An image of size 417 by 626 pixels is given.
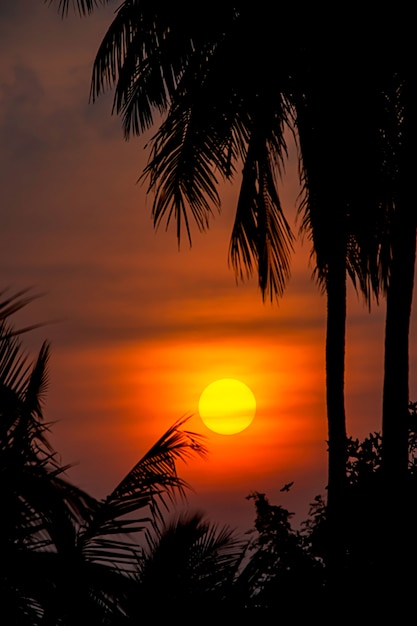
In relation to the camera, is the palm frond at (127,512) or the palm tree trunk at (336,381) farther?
the palm tree trunk at (336,381)

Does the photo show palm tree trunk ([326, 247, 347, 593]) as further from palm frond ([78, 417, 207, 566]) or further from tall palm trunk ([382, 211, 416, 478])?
palm frond ([78, 417, 207, 566])

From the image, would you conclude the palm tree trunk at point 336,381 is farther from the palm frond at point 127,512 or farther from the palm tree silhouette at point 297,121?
the palm frond at point 127,512

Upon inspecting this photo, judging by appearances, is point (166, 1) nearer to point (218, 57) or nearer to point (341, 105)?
point (218, 57)

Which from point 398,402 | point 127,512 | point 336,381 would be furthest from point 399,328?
point 127,512

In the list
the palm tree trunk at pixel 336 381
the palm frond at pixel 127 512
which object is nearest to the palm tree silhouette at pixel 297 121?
the palm tree trunk at pixel 336 381

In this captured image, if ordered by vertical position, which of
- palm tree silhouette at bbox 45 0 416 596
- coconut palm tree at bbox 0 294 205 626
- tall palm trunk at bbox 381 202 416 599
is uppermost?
palm tree silhouette at bbox 45 0 416 596

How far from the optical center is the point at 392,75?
12.5 m

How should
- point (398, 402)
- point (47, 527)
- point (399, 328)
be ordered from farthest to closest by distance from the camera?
point (399, 328) < point (398, 402) < point (47, 527)

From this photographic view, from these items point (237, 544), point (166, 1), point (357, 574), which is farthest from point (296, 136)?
point (237, 544)

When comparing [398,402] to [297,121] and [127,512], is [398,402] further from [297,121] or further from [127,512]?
[127,512]

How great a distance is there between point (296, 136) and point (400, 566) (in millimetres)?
5537

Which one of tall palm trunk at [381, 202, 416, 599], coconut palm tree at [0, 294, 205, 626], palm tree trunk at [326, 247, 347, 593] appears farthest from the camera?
palm tree trunk at [326, 247, 347, 593]

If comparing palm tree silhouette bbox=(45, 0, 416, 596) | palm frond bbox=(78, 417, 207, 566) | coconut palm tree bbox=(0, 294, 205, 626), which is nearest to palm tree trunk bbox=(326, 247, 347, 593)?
palm tree silhouette bbox=(45, 0, 416, 596)

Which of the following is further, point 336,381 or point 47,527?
point 336,381
